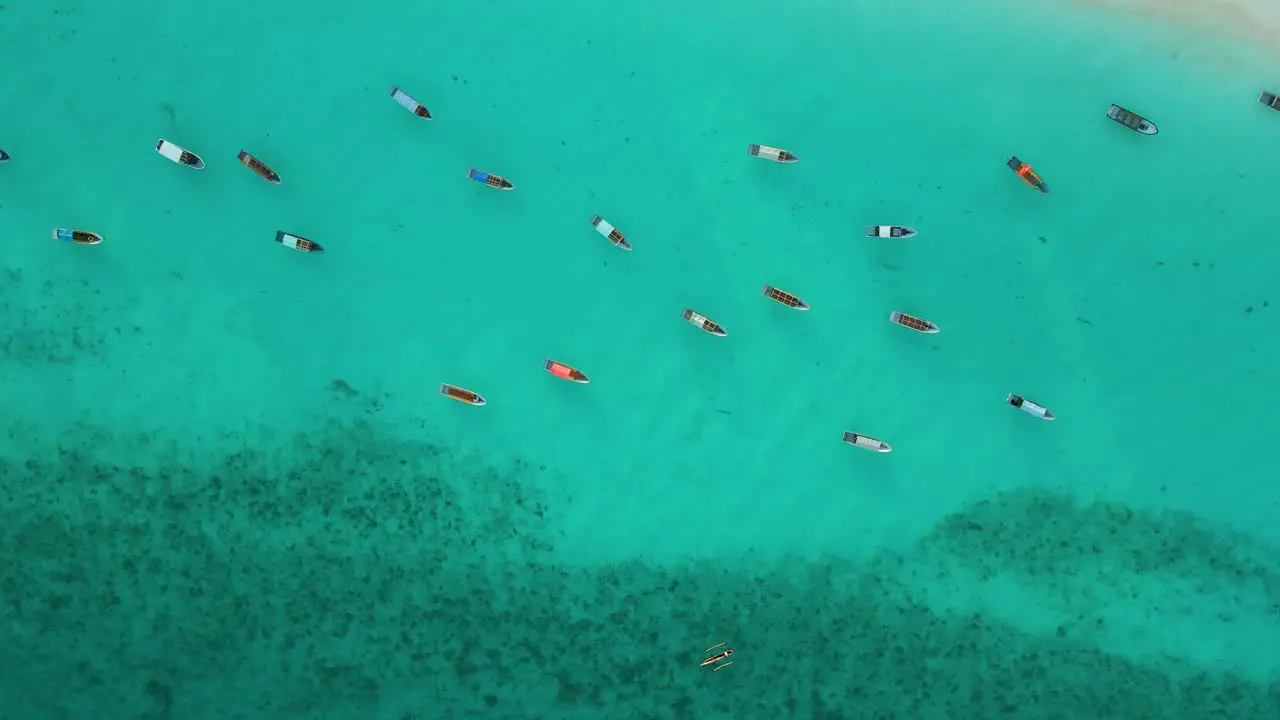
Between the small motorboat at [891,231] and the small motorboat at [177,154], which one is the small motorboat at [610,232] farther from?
the small motorboat at [177,154]

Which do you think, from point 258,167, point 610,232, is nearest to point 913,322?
point 610,232

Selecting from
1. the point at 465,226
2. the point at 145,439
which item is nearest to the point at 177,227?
the point at 145,439

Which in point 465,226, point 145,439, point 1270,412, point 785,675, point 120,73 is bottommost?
point 785,675

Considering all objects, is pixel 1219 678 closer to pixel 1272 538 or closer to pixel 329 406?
pixel 1272 538

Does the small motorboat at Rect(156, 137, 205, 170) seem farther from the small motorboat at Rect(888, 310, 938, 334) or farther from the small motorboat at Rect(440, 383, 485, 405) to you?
the small motorboat at Rect(888, 310, 938, 334)

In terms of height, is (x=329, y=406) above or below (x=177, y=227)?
below
